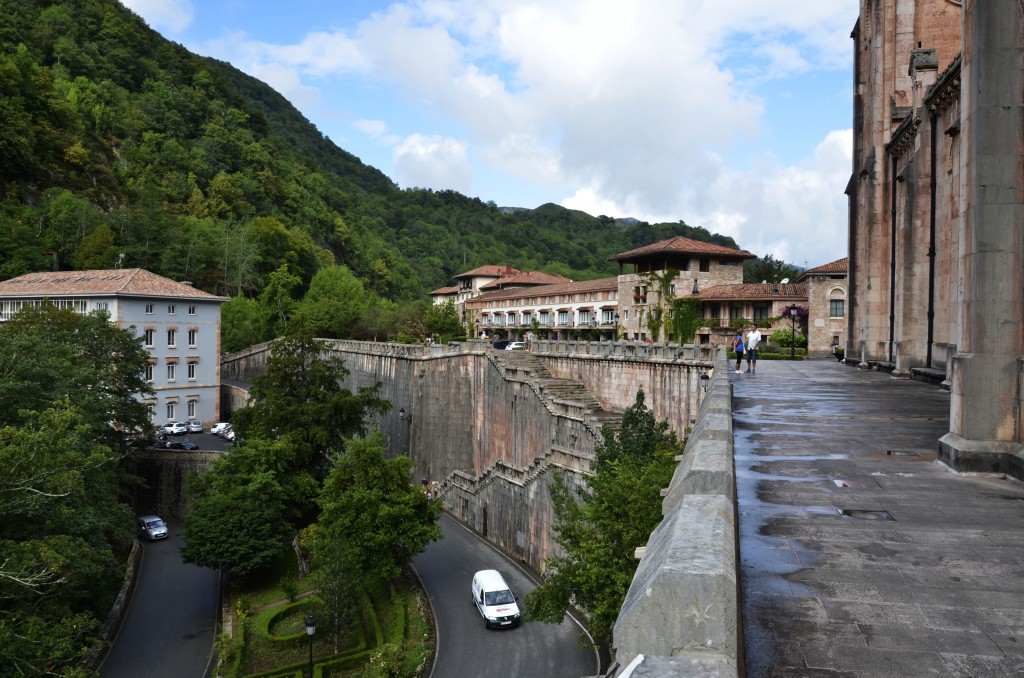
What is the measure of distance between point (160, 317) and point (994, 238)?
50910 mm

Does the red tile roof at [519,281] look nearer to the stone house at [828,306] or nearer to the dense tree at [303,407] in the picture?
the stone house at [828,306]

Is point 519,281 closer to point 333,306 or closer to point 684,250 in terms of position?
point 333,306

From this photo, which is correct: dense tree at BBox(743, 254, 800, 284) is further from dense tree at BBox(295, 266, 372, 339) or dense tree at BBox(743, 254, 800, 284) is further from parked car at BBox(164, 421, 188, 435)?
parked car at BBox(164, 421, 188, 435)

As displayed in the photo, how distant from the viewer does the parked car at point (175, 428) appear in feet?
157

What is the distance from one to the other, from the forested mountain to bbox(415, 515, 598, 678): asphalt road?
48206 millimetres

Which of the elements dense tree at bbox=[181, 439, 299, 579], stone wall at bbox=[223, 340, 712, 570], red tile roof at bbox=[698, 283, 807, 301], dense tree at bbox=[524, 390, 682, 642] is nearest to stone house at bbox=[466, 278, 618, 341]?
red tile roof at bbox=[698, 283, 807, 301]

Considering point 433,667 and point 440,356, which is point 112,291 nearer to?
point 440,356

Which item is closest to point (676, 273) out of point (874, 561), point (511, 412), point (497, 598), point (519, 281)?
point (511, 412)

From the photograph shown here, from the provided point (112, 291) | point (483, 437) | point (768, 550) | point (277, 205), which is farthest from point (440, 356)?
point (277, 205)

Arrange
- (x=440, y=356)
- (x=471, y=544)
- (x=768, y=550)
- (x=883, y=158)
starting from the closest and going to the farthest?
(x=768, y=550), (x=883, y=158), (x=471, y=544), (x=440, y=356)

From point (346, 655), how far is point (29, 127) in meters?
63.5

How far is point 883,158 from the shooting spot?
2514 centimetres

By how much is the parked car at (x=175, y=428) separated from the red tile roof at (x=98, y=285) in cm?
870

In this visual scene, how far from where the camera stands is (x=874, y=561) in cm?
480
